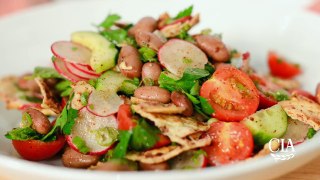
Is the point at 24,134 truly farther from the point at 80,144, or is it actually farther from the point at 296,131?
the point at 296,131

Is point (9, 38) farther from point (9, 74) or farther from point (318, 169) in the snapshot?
point (318, 169)

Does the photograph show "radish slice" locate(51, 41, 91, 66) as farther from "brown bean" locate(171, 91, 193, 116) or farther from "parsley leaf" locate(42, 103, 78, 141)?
"brown bean" locate(171, 91, 193, 116)

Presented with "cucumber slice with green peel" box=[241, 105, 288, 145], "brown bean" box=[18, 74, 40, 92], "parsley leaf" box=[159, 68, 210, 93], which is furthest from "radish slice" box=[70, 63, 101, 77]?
"cucumber slice with green peel" box=[241, 105, 288, 145]

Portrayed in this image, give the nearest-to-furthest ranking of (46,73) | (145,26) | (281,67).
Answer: (145,26) < (46,73) < (281,67)

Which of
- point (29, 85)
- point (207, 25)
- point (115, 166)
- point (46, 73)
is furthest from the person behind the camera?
point (207, 25)

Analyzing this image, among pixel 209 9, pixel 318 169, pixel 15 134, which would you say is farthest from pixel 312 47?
pixel 15 134

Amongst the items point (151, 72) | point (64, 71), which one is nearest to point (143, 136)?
point (151, 72)
